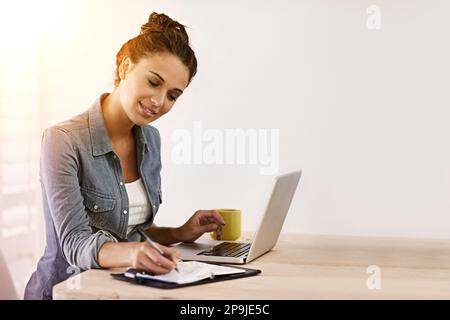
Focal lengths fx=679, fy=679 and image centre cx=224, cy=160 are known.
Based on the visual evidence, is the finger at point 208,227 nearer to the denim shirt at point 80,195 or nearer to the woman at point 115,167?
the woman at point 115,167

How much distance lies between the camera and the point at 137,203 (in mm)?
1875

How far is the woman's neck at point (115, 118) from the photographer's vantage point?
6.09 ft

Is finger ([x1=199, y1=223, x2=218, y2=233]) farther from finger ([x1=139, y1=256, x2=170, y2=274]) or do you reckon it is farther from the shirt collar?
finger ([x1=139, y1=256, x2=170, y2=274])

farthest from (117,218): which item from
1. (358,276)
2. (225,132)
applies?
(225,132)

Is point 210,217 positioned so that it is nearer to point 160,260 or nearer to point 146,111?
point 146,111

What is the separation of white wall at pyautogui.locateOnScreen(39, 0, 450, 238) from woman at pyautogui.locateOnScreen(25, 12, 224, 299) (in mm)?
1463

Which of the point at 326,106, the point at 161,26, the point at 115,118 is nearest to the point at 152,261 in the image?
the point at 115,118

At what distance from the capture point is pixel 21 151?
3.59m

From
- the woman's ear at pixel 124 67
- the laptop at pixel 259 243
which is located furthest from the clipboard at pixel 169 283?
the woman's ear at pixel 124 67

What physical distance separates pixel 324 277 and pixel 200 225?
51cm

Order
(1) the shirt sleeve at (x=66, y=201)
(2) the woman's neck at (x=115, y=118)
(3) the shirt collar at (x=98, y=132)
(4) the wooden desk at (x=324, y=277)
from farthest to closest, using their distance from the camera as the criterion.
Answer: (2) the woman's neck at (x=115, y=118)
(3) the shirt collar at (x=98, y=132)
(1) the shirt sleeve at (x=66, y=201)
(4) the wooden desk at (x=324, y=277)

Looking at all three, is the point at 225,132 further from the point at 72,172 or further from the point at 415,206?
the point at 72,172

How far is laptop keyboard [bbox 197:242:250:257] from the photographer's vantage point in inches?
66.1

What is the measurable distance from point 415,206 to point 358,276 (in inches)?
76.9
